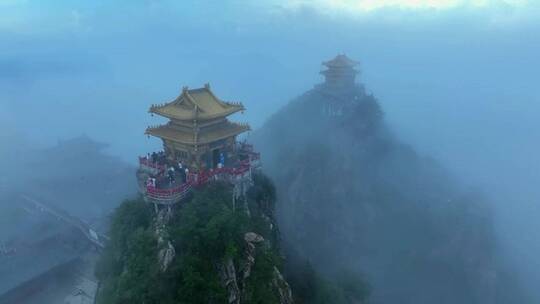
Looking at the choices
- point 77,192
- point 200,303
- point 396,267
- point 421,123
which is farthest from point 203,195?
→ point 421,123

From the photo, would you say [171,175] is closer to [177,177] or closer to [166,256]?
[177,177]

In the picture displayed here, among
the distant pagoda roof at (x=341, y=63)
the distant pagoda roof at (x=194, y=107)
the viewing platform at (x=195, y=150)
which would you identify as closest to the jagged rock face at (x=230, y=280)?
the viewing platform at (x=195, y=150)

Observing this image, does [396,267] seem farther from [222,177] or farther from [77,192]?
[77,192]

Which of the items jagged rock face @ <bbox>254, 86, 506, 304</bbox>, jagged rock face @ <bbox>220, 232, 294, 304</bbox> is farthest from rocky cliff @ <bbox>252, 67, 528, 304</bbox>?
jagged rock face @ <bbox>220, 232, 294, 304</bbox>

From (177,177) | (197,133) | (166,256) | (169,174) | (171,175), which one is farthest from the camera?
(177,177)

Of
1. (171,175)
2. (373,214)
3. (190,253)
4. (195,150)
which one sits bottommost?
(373,214)

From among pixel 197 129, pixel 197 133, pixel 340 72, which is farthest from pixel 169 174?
pixel 340 72

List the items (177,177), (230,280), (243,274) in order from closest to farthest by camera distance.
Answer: (230,280), (243,274), (177,177)
